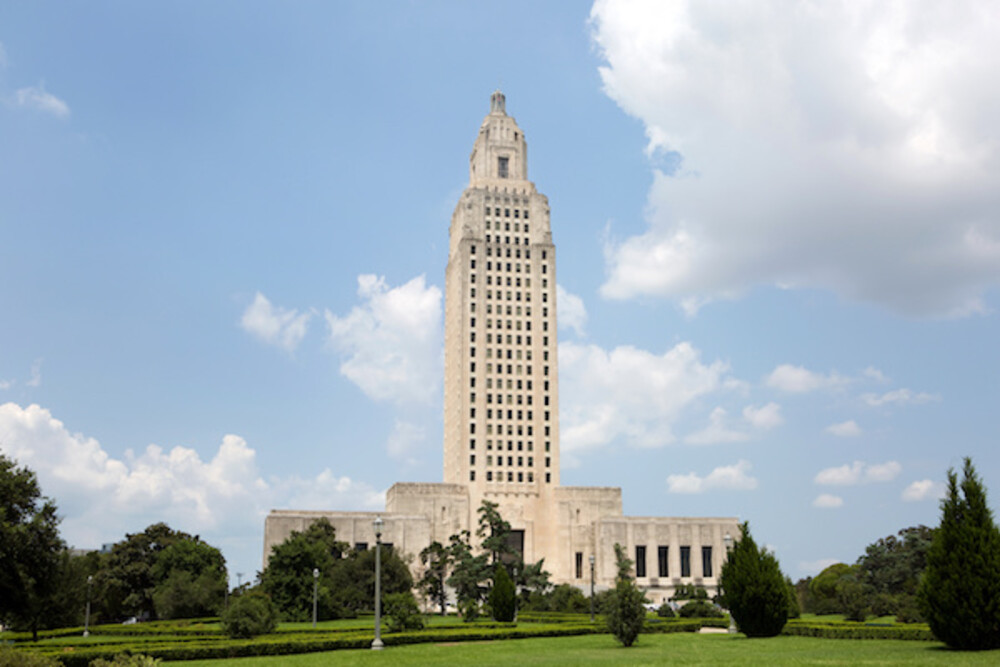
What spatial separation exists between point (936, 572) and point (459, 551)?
5586 cm

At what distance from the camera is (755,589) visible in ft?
99.2

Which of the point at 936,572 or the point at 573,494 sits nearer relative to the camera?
the point at 936,572

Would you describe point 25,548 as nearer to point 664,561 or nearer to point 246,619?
point 246,619

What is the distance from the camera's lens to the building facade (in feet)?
299

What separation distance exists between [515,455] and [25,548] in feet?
204

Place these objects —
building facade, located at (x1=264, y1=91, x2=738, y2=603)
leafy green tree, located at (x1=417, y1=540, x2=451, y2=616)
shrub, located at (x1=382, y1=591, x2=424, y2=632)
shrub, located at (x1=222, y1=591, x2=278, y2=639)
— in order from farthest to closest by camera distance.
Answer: building facade, located at (x1=264, y1=91, x2=738, y2=603)
leafy green tree, located at (x1=417, y1=540, x2=451, y2=616)
shrub, located at (x1=382, y1=591, x2=424, y2=632)
shrub, located at (x1=222, y1=591, x2=278, y2=639)

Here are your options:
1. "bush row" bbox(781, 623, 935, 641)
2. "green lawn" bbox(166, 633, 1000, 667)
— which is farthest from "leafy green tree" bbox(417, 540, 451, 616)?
"bush row" bbox(781, 623, 935, 641)

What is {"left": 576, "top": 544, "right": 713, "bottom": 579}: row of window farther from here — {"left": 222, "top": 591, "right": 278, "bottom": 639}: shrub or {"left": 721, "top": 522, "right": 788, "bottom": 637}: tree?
{"left": 721, "top": 522, "right": 788, "bottom": 637}: tree

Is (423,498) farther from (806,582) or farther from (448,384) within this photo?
(806,582)

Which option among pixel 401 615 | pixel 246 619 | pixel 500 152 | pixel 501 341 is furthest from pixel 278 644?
pixel 500 152

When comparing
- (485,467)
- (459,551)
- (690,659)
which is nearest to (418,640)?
(690,659)

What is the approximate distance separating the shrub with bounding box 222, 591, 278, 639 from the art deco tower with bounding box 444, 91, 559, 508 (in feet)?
191

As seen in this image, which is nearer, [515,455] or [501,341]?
[515,455]

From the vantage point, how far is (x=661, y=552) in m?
94.7
